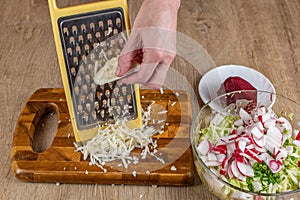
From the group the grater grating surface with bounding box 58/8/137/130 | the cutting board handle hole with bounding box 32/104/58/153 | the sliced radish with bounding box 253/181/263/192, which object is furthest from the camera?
the cutting board handle hole with bounding box 32/104/58/153

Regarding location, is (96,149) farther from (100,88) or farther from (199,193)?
(199,193)

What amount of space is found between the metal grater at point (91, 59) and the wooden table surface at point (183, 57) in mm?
205

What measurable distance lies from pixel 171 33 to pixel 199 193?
43 cm

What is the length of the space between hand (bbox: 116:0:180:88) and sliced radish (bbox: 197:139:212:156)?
0.19 m

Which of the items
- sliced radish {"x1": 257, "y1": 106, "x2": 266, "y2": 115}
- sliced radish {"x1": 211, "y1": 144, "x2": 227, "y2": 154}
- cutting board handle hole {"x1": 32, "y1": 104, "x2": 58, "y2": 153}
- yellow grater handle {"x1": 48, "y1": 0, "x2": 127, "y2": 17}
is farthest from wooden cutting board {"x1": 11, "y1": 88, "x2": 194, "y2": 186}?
yellow grater handle {"x1": 48, "y1": 0, "x2": 127, "y2": 17}

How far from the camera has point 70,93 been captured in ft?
4.30

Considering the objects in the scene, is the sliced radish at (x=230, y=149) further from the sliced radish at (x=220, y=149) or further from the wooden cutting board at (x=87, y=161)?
the wooden cutting board at (x=87, y=161)

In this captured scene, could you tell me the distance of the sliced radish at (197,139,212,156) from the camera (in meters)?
1.21

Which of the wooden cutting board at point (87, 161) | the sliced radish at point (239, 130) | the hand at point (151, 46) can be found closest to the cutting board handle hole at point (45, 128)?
the wooden cutting board at point (87, 161)

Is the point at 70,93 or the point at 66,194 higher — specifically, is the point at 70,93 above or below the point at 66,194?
above

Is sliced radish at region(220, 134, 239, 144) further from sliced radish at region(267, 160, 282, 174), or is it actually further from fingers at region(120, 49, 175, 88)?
fingers at region(120, 49, 175, 88)

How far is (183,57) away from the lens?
1669mm

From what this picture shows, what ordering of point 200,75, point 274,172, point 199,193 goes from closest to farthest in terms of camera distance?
point 274,172
point 199,193
point 200,75

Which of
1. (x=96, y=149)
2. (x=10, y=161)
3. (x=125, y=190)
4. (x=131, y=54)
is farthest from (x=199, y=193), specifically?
(x=10, y=161)
